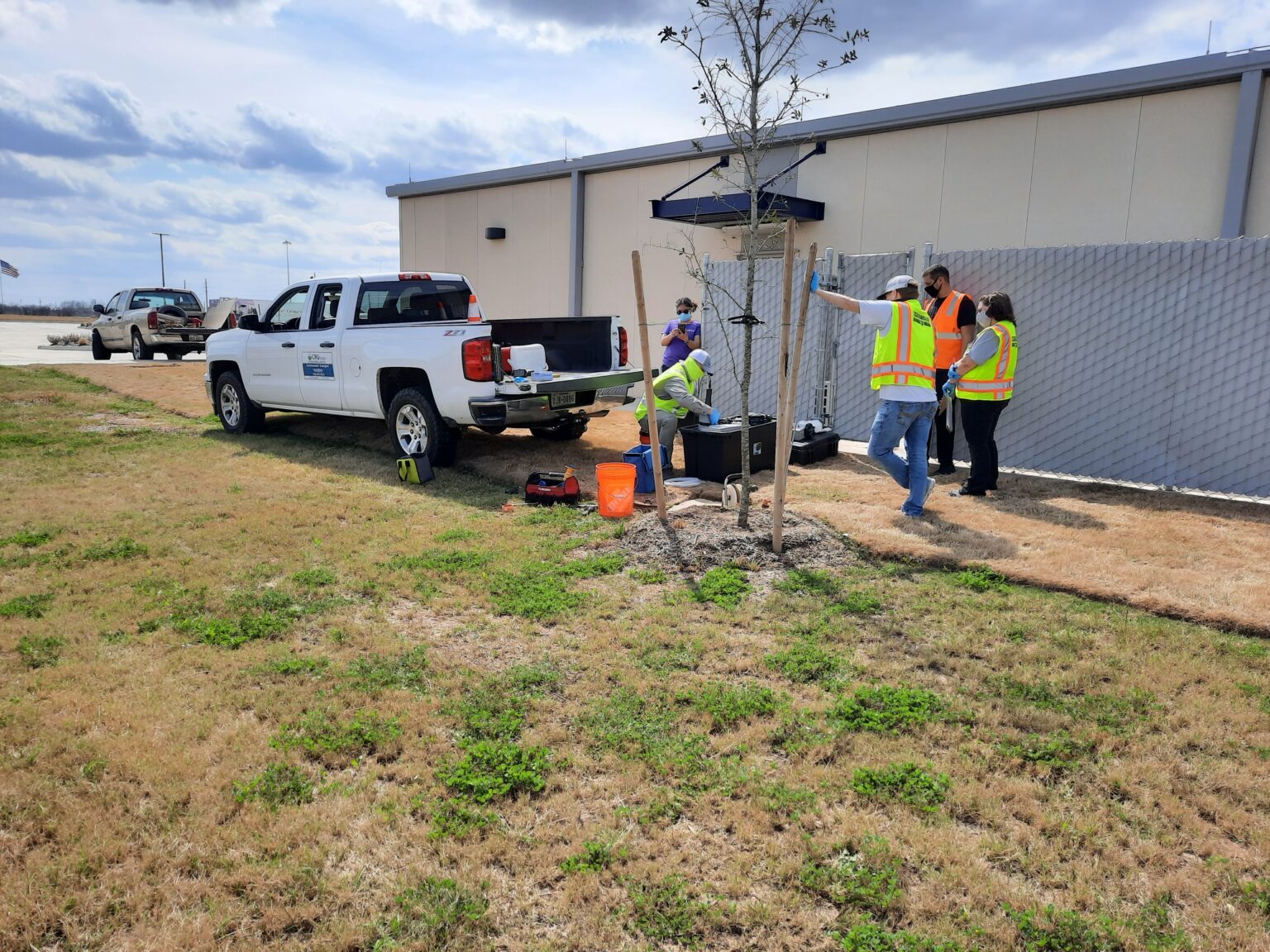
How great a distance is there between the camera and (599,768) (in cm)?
326

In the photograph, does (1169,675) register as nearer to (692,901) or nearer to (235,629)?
(692,901)

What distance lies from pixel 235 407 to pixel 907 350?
869 centimetres

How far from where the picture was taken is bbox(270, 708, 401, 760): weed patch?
333 cm

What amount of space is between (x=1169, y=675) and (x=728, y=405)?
7.84 m

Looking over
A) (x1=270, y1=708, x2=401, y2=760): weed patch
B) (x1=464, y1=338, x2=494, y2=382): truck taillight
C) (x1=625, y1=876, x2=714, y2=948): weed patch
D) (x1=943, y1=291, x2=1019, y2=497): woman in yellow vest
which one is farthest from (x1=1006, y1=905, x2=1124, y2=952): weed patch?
(x1=464, y1=338, x2=494, y2=382): truck taillight

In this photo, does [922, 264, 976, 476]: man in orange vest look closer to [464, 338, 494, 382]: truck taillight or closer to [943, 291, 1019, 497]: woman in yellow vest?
[943, 291, 1019, 497]: woman in yellow vest

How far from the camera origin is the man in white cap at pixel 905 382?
6.53 m

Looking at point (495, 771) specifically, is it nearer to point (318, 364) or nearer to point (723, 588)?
point (723, 588)

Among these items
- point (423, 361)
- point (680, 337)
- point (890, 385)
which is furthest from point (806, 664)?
point (680, 337)

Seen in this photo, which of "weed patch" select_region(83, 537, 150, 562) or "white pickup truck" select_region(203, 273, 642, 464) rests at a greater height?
"white pickup truck" select_region(203, 273, 642, 464)

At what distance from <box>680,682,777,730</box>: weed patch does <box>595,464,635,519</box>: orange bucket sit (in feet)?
10.1

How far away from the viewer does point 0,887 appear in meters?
2.55

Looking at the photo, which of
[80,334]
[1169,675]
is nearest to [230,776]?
[1169,675]

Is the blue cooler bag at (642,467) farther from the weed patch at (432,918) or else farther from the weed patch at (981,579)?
the weed patch at (432,918)
